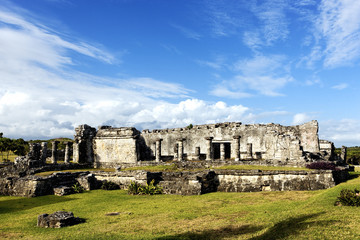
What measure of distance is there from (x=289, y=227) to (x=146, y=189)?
9.01 meters

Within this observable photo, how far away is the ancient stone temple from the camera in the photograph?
2634 cm

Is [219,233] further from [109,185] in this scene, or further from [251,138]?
[251,138]

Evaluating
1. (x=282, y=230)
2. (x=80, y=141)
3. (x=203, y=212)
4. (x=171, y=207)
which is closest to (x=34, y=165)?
(x=80, y=141)

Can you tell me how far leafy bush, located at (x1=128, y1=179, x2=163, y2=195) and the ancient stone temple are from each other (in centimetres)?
1131

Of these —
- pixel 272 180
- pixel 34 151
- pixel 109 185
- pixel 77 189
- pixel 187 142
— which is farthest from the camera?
pixel 187 142

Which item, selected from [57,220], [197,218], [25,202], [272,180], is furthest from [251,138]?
[57,220]

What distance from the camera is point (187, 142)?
3125cm

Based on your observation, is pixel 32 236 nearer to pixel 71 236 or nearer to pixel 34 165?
pixel 71 236

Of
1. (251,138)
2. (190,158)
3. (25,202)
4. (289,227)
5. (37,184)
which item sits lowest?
(25,202)

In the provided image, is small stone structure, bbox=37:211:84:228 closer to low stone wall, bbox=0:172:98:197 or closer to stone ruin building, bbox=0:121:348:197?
stone ruin building, bbox=0:121:348:197

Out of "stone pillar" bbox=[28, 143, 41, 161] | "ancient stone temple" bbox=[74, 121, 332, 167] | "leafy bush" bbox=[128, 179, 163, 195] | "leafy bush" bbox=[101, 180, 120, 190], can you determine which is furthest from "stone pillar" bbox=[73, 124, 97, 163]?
"leafy bush" bbox=[128, 179, 163, 195]

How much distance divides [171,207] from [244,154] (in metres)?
18.5

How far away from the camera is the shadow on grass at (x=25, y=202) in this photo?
40.2 feet

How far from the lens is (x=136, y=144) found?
30.9 m
